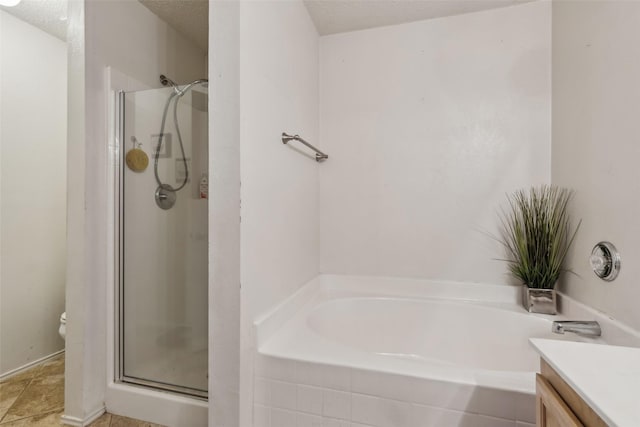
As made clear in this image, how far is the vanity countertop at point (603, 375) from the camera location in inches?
17.2

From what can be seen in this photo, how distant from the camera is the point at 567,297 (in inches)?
58.0

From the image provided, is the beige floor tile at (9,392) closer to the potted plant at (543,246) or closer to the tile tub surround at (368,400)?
the tile tub surround at (368,400)

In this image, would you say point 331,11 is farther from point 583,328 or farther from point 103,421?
point 103,421

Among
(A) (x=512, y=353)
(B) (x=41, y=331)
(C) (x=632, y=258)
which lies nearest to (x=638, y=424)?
(C) (x=632, y=258)

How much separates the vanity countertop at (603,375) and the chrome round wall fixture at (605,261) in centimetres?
66

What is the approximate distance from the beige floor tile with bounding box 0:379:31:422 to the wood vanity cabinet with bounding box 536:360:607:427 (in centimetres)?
217

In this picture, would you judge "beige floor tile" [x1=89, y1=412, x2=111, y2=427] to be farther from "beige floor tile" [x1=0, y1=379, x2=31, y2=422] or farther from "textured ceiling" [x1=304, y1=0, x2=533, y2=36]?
"textured ceiling" [x1=304, y1=0, x2=533, y2=36]

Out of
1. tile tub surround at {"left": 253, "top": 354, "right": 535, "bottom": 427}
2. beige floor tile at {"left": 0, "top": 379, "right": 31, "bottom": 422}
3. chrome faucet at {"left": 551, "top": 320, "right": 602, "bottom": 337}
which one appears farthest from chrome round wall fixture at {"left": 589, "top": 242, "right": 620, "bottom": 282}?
beige floor tile at {"left": 0, "top": 379, "right": 31, "bottom": 422}

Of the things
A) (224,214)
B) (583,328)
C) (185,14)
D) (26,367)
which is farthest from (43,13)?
(583,328)

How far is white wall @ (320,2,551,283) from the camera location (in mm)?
1685

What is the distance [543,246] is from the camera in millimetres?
1502

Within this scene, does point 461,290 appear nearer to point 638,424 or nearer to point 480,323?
point 480,323

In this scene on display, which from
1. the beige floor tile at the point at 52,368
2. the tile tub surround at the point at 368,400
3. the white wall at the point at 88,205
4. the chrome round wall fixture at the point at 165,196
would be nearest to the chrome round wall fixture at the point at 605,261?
the tile tub surround at the point at 368,400

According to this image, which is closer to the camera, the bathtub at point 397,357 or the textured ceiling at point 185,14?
the bathtub at point 397,357
